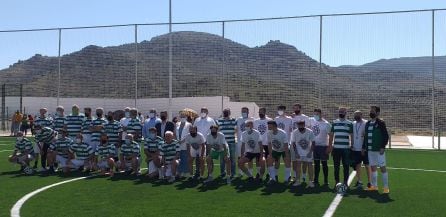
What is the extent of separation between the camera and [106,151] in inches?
617

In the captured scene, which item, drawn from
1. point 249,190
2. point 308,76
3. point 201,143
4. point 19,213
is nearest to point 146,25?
point 308,76

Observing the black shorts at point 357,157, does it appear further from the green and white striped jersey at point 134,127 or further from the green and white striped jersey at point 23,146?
the green and white striped jersey at point 23,146

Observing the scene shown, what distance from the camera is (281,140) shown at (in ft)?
45.2

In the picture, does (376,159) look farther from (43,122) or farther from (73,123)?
(43,122)

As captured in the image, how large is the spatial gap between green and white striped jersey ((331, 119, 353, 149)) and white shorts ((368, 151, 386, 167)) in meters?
0.65

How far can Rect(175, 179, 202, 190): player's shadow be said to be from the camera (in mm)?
13252

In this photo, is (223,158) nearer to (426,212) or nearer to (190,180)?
(190,180)

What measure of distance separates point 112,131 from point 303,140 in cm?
590

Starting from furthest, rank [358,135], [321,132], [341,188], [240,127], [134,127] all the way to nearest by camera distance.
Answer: [134,127]
[240,127]
[321,132]
[358,135]
[341,188]

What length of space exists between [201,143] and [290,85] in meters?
22.8

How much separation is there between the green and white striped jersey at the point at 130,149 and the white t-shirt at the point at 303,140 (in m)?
4.64

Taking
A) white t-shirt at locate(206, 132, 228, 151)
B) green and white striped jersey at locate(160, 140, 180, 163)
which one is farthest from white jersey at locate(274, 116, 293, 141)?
green and white striped jersey at locate(160, 140, 180, 163)

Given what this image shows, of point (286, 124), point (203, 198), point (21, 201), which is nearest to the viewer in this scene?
point (21, 201)

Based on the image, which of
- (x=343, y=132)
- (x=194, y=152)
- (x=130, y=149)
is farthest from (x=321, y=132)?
(x=130, y=149)
